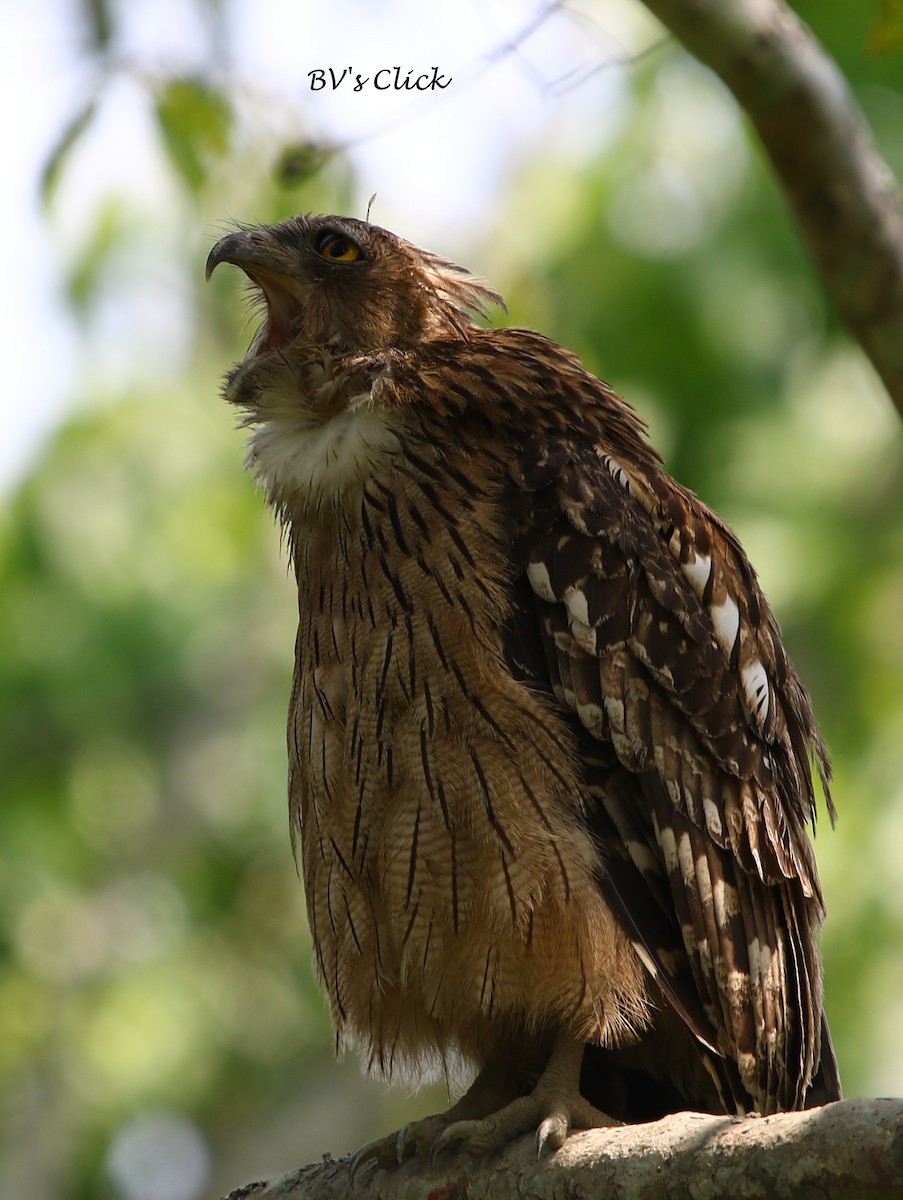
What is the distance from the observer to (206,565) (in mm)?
9977

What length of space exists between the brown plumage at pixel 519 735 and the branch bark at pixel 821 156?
2.44ft

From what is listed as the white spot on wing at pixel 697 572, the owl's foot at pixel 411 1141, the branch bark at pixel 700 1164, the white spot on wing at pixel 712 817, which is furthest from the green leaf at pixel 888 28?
the owl's foot at pixel 411 1141

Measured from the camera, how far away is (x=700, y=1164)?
228cm

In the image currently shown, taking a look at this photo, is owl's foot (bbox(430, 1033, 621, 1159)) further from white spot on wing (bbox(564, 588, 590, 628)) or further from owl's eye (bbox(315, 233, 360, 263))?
owl's eye (bbox(315, 233, 360, 263))

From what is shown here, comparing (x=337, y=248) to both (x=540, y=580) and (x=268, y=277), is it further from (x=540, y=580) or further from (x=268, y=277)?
(x=540, y=580)

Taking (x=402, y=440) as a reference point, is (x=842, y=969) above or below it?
below

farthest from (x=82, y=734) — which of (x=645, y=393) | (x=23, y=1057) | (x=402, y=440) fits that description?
(x=402, y=440)

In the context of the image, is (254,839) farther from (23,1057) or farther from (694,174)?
(694,174)

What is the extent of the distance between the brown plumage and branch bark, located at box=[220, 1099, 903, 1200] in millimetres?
92

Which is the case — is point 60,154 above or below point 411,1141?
above

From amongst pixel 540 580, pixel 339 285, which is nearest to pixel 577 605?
pixel 540 580

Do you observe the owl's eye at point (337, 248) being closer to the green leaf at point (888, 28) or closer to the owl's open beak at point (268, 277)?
the owl's open beak at point (268, 277)

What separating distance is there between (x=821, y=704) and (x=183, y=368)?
5010 mm

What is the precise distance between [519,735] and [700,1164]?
1.04 meters
